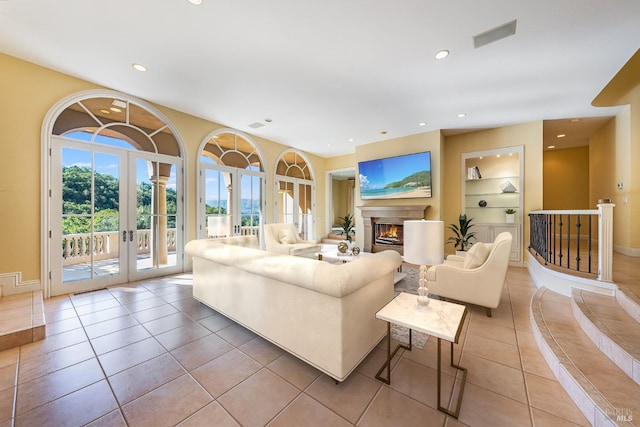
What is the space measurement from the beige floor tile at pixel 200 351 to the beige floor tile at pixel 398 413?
1.30 m

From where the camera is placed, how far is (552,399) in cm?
148

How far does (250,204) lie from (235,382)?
4.50 metres

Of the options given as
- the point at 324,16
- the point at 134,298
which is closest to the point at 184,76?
the point at 324,16

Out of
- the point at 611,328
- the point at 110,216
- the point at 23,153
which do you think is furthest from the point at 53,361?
the point at 611,328

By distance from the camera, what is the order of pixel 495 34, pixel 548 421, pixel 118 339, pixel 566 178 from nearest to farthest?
pixel 548 421 < pixel 118 339 < pixel 495 34 < pixel 566 178

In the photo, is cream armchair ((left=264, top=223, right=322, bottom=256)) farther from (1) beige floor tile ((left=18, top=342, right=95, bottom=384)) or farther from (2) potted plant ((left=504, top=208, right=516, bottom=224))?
(2) potted plant ((left=504, top=208, right=516, bottom=224))

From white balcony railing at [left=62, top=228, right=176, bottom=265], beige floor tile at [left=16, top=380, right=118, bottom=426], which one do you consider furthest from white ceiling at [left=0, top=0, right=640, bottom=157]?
beige floor tile at [left=16, top=380, right=118, bottom=426]

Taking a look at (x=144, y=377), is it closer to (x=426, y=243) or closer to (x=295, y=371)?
(x=295, y=371)

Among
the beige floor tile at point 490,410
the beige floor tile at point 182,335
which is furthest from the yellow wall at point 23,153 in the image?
the beige floor tile at point 490,410

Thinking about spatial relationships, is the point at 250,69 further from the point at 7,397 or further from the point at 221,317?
the point at 7,397

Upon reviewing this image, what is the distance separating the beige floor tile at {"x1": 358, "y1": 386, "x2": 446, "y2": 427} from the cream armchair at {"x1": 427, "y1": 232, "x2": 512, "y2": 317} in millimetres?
1650

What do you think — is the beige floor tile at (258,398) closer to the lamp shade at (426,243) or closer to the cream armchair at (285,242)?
the lamp shade at (426,243)

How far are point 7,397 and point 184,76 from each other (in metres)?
3.56

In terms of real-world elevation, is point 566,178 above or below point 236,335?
above
